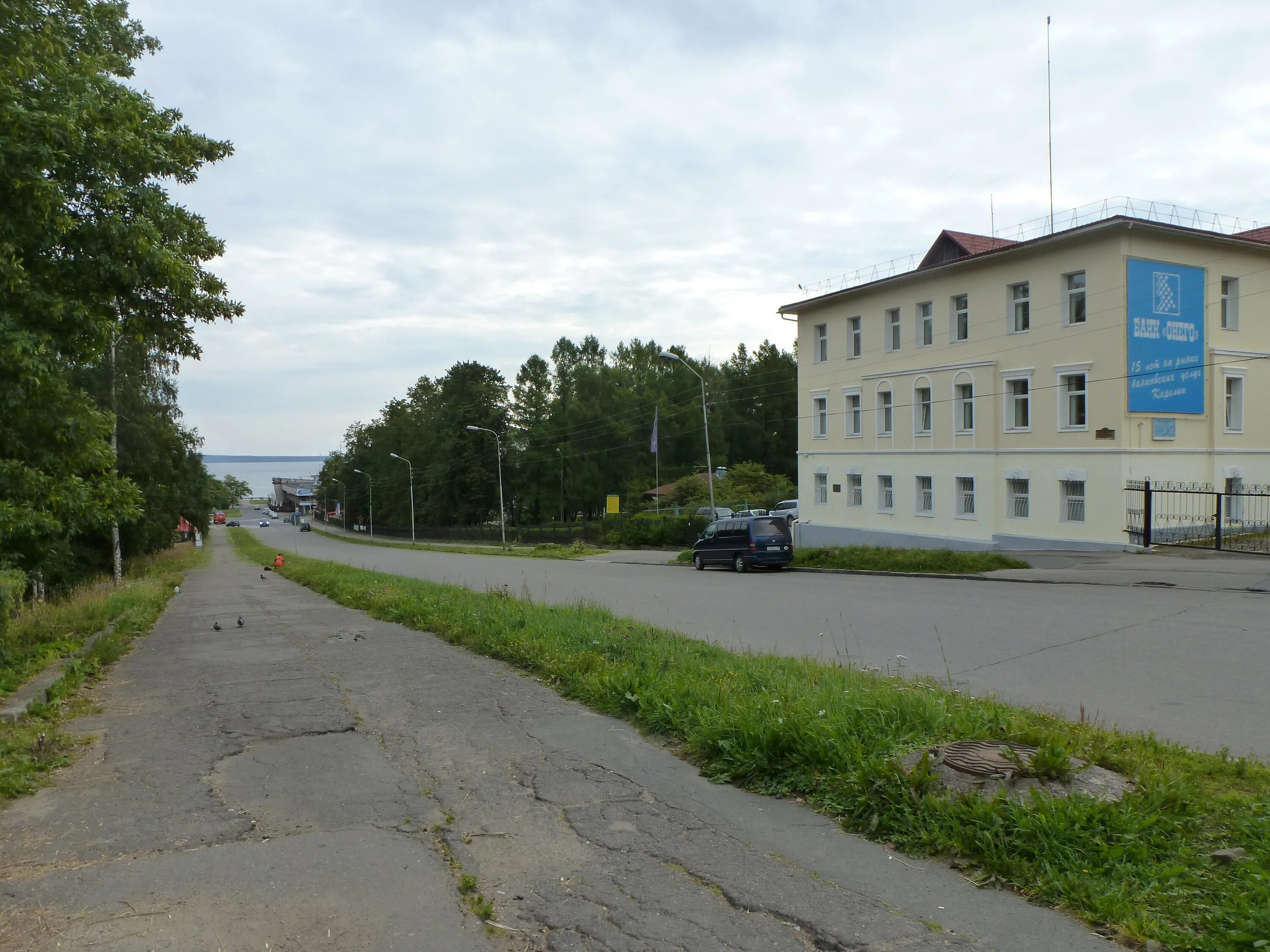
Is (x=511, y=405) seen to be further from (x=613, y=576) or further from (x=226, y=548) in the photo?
(x=613, y=576)

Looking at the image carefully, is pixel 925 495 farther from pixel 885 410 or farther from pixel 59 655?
pixel 59 655

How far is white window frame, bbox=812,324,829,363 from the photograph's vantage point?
4122 cm

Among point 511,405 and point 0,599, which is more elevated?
point 511,405

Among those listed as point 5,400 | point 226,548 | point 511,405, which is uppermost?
point 511,405

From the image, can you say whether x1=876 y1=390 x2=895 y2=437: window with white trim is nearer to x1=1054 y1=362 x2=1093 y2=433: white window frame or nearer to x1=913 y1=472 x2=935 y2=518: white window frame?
x1=913 y1=472 x2=935 y2=518: white window frame

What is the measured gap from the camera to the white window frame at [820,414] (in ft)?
135

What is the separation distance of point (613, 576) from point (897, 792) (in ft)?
86.5

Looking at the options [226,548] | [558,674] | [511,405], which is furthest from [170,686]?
[511,405]

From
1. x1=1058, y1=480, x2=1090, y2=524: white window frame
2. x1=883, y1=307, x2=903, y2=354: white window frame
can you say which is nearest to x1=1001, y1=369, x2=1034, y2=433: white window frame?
x1=1058, y1=480, x2=1090, y2=524: white window frame

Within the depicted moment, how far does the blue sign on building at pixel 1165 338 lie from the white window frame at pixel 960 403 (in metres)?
6.04

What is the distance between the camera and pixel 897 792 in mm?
5059

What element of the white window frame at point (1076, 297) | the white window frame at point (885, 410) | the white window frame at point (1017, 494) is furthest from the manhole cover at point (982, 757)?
the white window frame at point (885, 410)

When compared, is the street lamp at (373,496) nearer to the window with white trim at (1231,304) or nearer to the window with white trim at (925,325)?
the window with white trim at (925,325)

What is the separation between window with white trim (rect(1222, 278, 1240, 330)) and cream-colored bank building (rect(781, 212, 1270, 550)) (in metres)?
0.05
